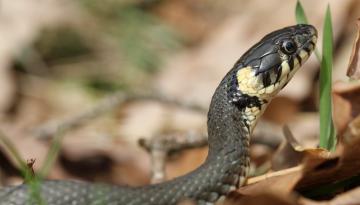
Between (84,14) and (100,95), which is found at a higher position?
(84,14)

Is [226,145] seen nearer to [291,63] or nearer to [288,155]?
[288,155]

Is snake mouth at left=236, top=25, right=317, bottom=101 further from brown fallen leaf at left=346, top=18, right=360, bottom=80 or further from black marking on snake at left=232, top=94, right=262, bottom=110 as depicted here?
brown fallen leaf at left=346, top=18, right=360, bottom=80

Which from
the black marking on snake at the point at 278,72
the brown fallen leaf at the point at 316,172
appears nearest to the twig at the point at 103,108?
the black marking on snake at the point at 278,72

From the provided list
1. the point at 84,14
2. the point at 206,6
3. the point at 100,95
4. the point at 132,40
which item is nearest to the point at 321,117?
the point at 100,95

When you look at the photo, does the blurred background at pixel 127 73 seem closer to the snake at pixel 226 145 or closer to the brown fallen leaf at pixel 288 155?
the snake at pixel 226 145

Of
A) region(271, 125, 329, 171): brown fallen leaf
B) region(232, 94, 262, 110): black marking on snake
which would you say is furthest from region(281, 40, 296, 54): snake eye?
region(271, 125, 329, 171): brown fallen leaf

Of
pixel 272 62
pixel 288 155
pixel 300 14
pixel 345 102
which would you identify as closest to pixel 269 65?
pixel 272 62

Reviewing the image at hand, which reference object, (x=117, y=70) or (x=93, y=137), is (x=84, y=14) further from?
(x=93, y=137)
